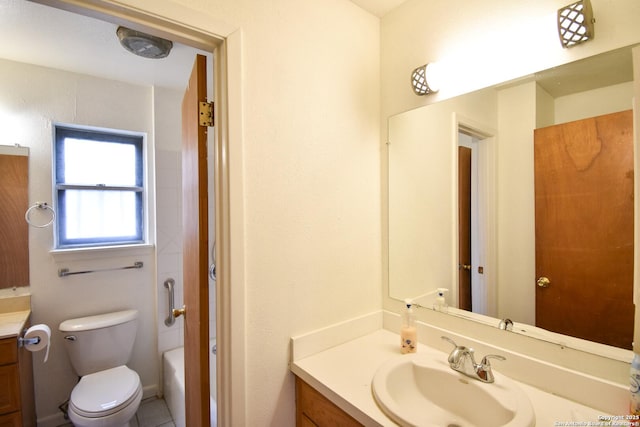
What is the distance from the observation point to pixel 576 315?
91 centimetres

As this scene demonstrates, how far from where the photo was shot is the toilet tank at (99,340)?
6.39ft

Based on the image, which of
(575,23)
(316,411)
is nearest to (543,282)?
(575,23)

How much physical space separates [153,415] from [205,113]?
2367 millimetres

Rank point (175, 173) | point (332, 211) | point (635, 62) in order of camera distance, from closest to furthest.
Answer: point (635, 62)
point (332, 211)
point (175, 173)

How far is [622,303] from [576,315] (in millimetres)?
121

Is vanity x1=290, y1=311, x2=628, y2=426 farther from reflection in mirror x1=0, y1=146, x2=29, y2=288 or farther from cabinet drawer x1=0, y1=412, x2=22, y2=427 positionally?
reflection in mirror x1=0, y1=146, x2=29, y2=288

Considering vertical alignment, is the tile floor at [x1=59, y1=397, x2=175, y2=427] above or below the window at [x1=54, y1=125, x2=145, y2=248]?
below

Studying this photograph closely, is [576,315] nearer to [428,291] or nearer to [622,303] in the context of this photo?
[622,303]

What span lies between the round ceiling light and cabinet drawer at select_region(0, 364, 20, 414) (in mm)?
1842

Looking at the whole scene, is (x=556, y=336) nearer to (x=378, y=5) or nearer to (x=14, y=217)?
(x=378, y=5)

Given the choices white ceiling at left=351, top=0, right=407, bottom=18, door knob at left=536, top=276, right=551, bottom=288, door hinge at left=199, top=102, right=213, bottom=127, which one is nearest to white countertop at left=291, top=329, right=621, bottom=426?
door knob at left=536, top=276, right=551, bottom=288

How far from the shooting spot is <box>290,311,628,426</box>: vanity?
2.64 ft

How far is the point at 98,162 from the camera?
7.45 feet

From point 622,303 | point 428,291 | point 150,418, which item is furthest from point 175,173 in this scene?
point 622,303
